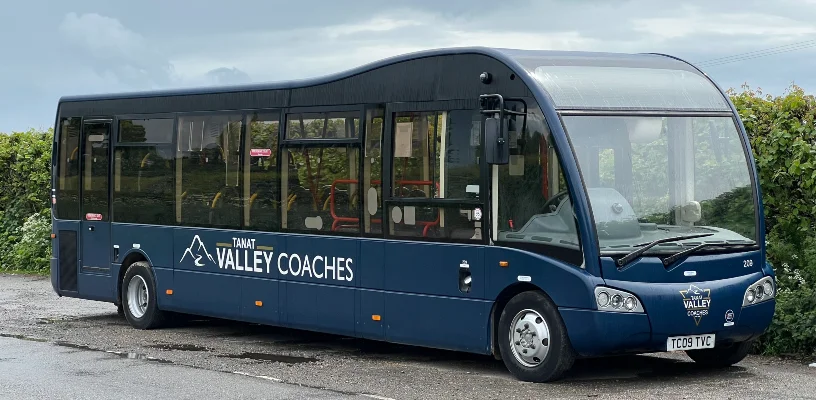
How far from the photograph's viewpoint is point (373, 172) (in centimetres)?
1345

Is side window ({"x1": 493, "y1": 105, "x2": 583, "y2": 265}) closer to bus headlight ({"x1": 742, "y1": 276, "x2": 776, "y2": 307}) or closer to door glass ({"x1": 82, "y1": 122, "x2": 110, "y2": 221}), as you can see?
bus headlight ({"x1": 742, "y1": 276, "x2": 776, "y2": 307})

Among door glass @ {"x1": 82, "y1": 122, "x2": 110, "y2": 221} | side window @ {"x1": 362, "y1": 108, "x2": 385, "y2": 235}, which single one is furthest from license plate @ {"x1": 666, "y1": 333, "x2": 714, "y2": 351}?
door glass @ {"x1": 82, "y1": 122, "x2": 110, "y2": 221}

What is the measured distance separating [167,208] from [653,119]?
6.82 m

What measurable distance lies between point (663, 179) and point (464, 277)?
200cm

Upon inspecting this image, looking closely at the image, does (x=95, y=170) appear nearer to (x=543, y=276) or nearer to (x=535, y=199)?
(x=535, y=199)

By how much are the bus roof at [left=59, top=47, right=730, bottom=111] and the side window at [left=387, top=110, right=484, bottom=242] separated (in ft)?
2.15

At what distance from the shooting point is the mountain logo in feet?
52.2

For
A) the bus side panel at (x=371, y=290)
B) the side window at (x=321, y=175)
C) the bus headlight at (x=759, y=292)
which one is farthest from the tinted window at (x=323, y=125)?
the bus headlight at (x=759, y=292)

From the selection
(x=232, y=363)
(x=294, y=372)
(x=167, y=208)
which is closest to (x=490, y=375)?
(x=294, y=372)

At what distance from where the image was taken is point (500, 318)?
1214 cm

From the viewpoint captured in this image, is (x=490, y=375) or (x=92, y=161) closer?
(x=490, y=375)

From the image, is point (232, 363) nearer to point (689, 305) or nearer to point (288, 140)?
point (288, 140)

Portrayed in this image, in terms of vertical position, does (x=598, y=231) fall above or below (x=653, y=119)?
below

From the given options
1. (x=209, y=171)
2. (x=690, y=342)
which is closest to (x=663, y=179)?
(x=690, y=342)
